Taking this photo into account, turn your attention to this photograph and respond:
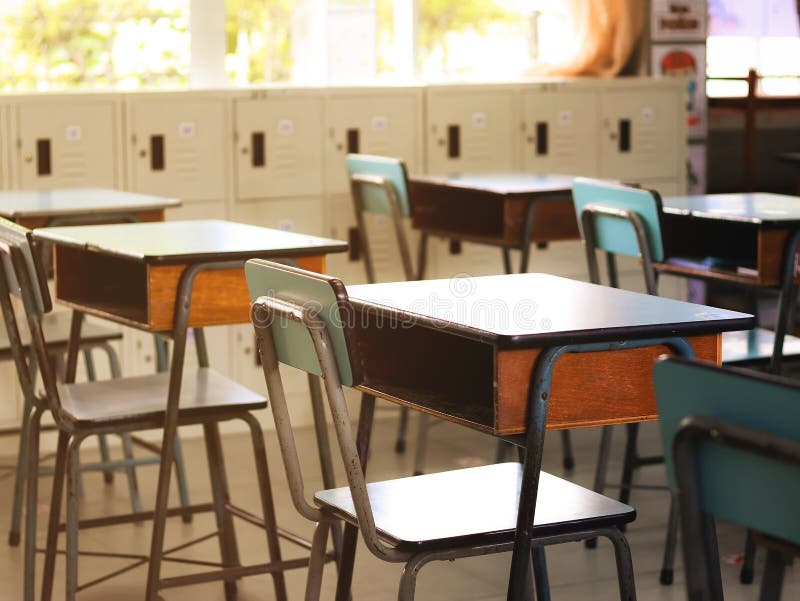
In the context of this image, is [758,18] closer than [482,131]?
No

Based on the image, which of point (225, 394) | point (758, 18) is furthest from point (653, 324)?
point (758, 18)

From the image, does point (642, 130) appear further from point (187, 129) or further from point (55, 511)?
point (55, 511)

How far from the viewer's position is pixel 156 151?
545 cm

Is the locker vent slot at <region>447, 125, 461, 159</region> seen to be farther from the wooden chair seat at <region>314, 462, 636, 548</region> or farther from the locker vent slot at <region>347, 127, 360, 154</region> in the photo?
the wooden chair seat at <region>314, 462, 636, 548</region>

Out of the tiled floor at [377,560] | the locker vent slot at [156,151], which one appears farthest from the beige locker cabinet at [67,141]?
the tiled floor at [377,560]

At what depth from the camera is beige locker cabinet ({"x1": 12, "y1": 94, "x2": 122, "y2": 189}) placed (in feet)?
17.1

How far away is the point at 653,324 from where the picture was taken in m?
2.16

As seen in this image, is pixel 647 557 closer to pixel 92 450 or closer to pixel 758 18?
pixel 92 450

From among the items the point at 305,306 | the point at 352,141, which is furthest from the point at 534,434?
the point at 352,141

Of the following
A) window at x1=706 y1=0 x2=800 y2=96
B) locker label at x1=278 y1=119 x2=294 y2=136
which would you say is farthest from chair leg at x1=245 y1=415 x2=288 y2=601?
window at x1=706 y1=0 x2=800 y2=96

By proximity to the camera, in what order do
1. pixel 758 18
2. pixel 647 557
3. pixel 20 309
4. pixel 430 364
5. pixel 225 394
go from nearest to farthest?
pixel 430 364, pixel 225 394, pixel 647 557, pixel 20 309, pixel 758 18

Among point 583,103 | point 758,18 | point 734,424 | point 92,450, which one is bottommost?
point 92,450

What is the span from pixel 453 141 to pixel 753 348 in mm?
2364

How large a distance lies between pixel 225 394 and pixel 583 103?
137 inches
